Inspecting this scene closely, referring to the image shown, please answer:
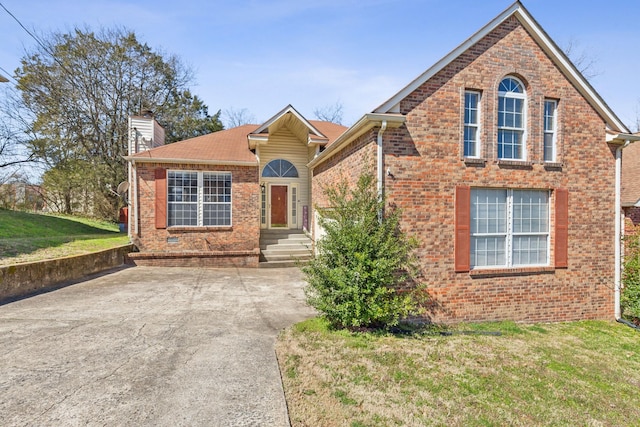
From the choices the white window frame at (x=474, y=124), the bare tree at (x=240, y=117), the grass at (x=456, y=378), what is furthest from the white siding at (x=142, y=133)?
the bare tree at (x=240, y=117)

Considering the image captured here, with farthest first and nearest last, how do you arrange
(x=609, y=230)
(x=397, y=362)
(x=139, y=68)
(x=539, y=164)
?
1. (x=139, y=68)
2. (x=609, y=230)
3. (x=539, y=164)
4. (x=397, y=362)

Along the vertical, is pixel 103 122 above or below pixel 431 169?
above

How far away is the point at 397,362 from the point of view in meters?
4.75

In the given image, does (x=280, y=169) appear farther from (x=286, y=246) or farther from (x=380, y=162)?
(x=380, y=162)

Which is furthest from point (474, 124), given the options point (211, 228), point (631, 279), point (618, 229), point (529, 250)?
point (211, 228)

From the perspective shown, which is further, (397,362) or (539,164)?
(539,164)

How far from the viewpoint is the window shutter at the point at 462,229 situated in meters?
6.82

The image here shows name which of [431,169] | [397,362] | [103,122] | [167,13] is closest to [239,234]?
[167,13]

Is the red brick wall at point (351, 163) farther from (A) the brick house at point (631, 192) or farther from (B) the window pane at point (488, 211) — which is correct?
(A) the brick house at point (631, 192)

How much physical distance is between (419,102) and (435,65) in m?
0.84

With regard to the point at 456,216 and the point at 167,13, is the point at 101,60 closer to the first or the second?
the point at 167,13

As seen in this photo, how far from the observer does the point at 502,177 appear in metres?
7.11

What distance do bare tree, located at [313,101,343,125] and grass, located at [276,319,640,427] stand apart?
107ft

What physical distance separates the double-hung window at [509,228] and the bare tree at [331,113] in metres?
30.7
